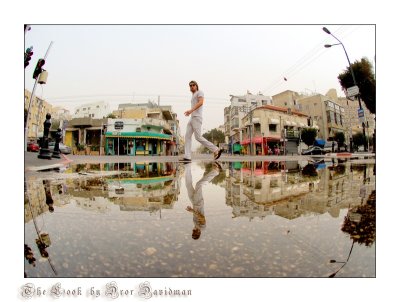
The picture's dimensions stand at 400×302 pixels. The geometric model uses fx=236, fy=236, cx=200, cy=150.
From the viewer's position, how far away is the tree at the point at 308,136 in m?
35.0

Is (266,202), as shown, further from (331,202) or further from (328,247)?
(328,247)

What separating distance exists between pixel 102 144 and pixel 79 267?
36040 millimetres

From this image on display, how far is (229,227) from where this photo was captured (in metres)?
1.51

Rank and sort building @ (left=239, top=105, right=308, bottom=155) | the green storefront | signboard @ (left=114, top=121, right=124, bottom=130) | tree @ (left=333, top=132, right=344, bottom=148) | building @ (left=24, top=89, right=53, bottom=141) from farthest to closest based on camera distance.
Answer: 1. building @ (left=239, top=105, right=308, bottom=155)
2. tree @ (left=333, top=132, right=344, bottom=148)
3. signboard @ (left=114, top=121, right=124, bottom=130)
4. the green storefront
5. building @ (left=24, top=89, right=53, bottom=141)

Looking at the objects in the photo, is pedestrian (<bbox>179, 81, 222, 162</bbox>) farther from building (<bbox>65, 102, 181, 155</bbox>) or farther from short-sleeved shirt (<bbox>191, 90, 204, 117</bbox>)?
building (<bbox>65, 102, 181, 155</bbox>)

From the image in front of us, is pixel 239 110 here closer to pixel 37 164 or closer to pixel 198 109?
pixel 198 109

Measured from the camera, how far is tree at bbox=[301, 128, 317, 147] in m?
35.0

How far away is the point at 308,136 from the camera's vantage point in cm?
3509

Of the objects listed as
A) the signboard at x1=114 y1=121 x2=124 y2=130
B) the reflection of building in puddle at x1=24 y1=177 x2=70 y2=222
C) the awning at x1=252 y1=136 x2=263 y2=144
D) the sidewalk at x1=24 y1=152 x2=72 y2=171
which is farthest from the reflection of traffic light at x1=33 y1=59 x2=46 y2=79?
the awning at x1=252 y1=136 x2=263 y2=144

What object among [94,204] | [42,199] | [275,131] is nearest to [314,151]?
[275,131]

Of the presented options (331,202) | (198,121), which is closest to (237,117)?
(198,121)

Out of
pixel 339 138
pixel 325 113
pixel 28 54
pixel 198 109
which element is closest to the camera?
pixel 28 54

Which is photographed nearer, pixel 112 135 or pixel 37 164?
pixel 37 164

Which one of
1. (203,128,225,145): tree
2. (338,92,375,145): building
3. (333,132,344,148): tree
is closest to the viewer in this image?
(338,92,375,145): building
